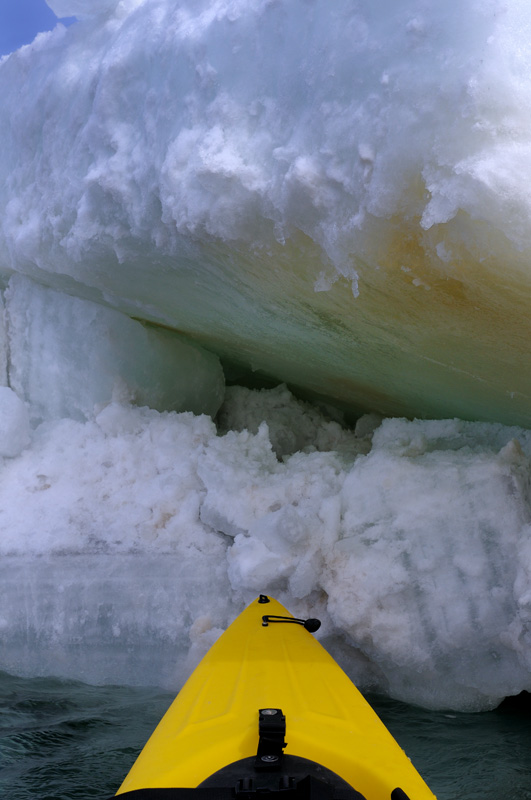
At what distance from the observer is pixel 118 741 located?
2107 millimetres

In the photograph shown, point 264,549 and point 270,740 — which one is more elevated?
point 264,549

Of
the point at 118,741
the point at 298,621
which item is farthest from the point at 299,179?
the point at 118,741

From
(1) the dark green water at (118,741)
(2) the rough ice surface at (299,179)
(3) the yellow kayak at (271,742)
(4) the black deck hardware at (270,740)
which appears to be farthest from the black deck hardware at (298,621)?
(2) the rough ice surface at (299,179)

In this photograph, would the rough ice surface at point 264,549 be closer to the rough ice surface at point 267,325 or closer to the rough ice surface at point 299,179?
the rough ice surface at point 267,325

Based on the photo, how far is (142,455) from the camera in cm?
296

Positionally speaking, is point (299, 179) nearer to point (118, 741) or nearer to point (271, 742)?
point (271, 742)

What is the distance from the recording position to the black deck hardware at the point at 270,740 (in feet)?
4.43

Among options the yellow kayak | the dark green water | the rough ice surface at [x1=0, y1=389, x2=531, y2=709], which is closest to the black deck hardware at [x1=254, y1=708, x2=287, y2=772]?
the yellow kayak

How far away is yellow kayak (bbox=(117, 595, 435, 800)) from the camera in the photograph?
4.21ft

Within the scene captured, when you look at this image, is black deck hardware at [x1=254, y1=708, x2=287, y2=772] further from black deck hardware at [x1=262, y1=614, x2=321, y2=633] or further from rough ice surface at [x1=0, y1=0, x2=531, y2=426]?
rough ice surface at [x1=0, y1=0, x2=531, y2=426]

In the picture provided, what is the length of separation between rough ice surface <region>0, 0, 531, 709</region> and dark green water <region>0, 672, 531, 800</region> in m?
0.10

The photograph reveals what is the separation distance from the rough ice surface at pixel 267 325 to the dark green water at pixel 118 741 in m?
0.10

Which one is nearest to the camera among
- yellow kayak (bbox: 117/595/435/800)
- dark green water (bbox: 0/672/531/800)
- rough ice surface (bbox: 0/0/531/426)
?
yellow kayak (bbox: 117/595/435/800)

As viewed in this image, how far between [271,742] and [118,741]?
907 mm
